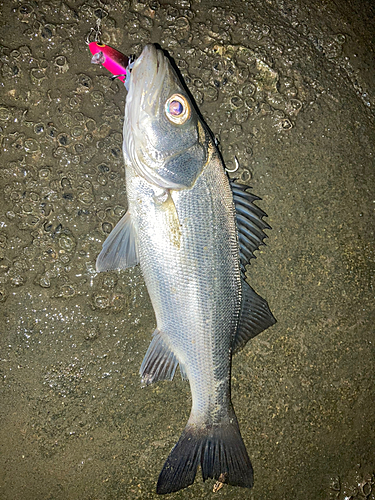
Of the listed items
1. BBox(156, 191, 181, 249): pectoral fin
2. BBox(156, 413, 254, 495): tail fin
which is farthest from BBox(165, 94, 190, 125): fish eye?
BBox(156, 413, 254, 495): tail fin

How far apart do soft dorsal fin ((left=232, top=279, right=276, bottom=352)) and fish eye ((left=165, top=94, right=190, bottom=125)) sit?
1.01 m

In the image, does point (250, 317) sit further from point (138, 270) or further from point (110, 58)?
point (110, 58)

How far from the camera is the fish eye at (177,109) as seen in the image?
6.22 feet

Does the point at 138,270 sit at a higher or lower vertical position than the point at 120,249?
lower

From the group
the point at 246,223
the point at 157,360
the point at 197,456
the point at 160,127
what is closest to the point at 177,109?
the point at 160,127

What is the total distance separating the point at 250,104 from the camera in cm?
253

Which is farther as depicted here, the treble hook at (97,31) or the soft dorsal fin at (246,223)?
the treble hook at (97,31)

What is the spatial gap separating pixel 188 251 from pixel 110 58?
4.24 ft

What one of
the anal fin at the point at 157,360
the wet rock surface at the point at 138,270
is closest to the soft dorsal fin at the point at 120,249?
the wet rock surface at the point at 138,270

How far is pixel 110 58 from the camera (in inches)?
84.9

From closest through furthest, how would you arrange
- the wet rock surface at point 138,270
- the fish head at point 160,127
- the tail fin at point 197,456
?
the fish head at point 160,127, the tail fin at point 197,456, the wet rock surface at point 138,270

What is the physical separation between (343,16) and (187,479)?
11.3 feet

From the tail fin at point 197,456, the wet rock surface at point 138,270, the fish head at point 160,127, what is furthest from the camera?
the wet rock surface at point 138,270

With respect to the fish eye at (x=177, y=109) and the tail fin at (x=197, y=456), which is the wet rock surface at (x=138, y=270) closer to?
the tail fin at (x=197, y=456)
